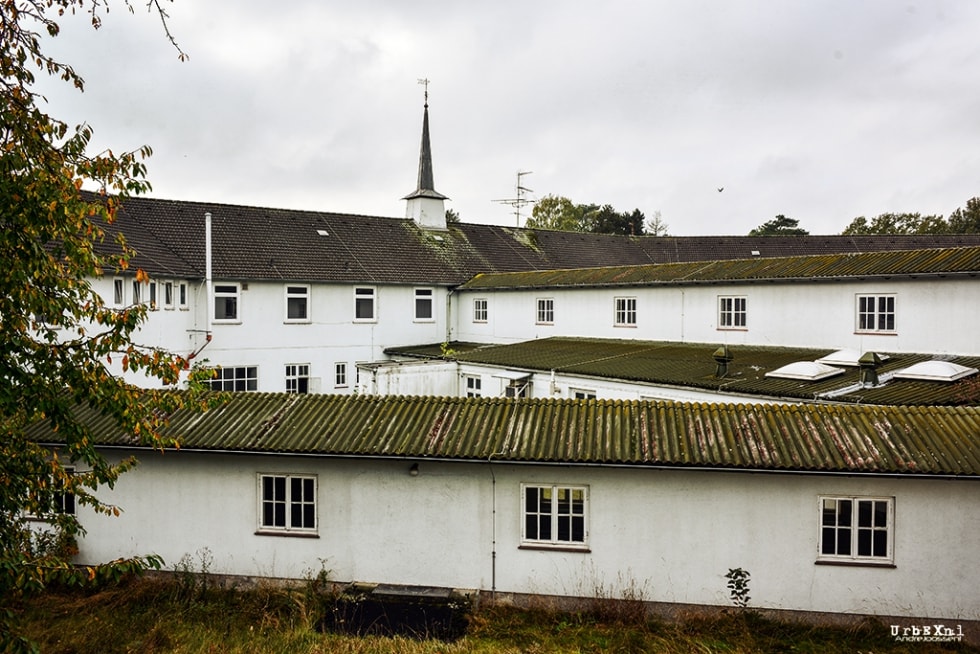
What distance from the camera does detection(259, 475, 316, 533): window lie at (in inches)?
427

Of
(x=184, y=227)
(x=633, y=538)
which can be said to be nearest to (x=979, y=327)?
(x=633, y=538)

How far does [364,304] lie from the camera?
94.5 ft

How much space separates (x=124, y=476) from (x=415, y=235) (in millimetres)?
23817

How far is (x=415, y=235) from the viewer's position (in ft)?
111

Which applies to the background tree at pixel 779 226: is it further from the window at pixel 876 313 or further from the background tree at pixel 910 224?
the window at pixel 876 313

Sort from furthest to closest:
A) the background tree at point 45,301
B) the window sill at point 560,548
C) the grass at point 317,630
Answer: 1. the window sill at point 560,548
2. the grass at point 317,630
3. the background tree at point 45,301

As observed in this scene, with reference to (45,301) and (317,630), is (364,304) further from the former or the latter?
(45,301)

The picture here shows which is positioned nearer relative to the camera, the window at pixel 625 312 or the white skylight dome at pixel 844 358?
the white skylight dome at pixel 844 358

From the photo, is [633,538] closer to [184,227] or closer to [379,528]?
[379,528]

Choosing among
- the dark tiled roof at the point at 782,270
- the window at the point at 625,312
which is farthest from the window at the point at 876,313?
the window at the point at 625,312

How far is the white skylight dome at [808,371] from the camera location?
15641 mm

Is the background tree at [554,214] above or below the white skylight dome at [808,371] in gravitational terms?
above

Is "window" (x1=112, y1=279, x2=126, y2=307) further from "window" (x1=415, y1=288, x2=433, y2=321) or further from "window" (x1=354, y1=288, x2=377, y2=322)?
"window" (x1=415, y1=288, x2=433, y2=321)

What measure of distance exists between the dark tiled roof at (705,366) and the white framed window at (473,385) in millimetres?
538
